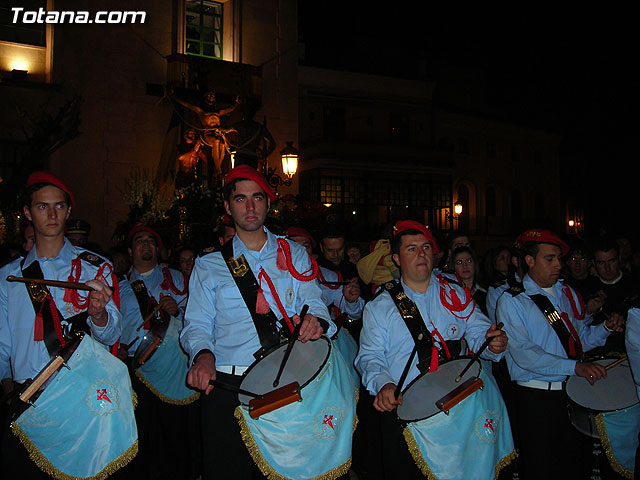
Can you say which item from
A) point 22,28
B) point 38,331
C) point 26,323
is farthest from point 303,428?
point 22,28

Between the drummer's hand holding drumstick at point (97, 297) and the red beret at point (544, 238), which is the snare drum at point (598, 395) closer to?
the red beret at point (544, 238)

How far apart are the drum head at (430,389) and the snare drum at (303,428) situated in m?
0.44

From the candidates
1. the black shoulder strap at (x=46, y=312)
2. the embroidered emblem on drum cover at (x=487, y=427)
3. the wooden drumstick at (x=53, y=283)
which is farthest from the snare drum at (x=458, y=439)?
the black shoulder strap at (x=46, y=312)

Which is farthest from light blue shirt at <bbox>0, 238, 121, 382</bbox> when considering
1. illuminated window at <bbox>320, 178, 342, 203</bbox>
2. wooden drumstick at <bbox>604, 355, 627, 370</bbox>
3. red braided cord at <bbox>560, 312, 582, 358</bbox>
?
illuminated window at <bbox>320, 178, 342, 203</bbox>

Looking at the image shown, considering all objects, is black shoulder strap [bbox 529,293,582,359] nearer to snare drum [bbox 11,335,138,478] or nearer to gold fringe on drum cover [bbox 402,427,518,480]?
gold fringe on drum cover [bbox 402,427,518,480]

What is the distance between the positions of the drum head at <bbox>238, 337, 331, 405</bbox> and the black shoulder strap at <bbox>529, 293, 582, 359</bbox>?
81.6 inches

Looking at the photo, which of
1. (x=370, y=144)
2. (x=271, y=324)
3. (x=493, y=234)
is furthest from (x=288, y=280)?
(x=493, y=234)

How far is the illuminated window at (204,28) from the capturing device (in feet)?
59.5

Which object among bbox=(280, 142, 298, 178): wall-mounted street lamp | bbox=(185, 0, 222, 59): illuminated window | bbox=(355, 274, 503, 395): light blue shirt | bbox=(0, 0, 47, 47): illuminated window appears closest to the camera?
bbox=(355, 274, 503, 395): light blue shirt

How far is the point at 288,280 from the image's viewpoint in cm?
361

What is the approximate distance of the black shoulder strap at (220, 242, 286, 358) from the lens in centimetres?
333

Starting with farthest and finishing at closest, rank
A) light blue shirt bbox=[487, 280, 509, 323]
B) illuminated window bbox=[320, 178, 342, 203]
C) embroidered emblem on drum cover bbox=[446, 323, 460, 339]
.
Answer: illuminated window bbox=[320, 178, 342, 203], light blue shirt bbox=[487, 280, 509, 323], embroidered emblem on drum cover bbox=[446, 323, 460, 339]

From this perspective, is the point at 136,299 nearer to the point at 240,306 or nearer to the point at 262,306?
the point at 240,306

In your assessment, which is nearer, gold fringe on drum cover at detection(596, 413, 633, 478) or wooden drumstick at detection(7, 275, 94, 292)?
wooden drumstick at detection(7, 275, 94, 292)
